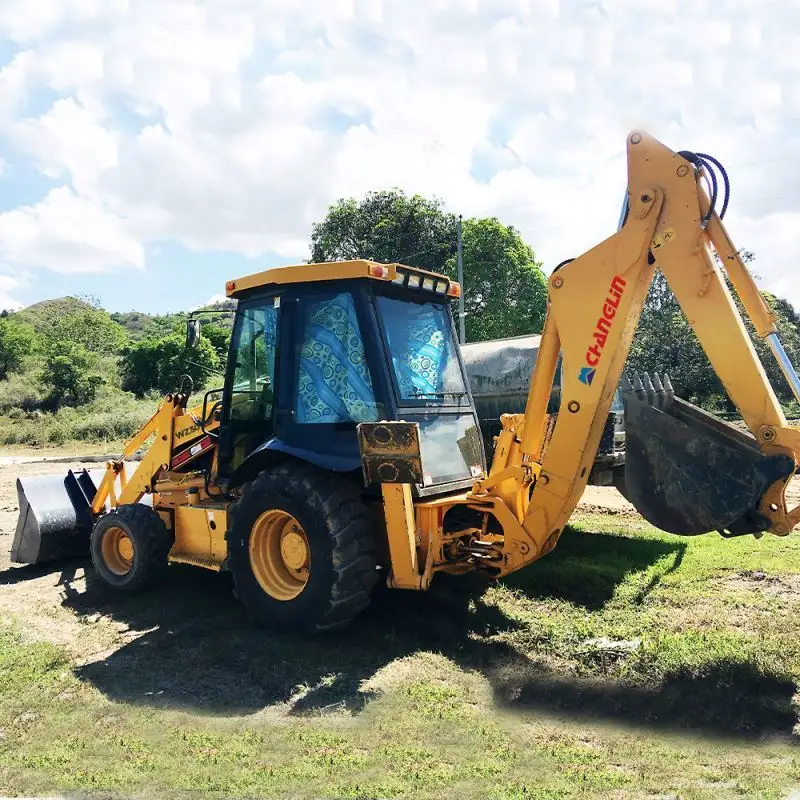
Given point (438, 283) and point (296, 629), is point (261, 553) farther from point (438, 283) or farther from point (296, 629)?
point (438, 283)

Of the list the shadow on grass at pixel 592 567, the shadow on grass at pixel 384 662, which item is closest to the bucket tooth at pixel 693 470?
the shadow on grass at pixel 384 662

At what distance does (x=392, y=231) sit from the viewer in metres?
28.7

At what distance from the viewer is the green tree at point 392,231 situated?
28625 mm

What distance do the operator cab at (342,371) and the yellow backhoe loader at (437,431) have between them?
0.6 inches

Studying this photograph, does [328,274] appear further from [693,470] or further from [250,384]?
[693,470]

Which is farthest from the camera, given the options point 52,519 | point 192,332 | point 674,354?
point 674,354

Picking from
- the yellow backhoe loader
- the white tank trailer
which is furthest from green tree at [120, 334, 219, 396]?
the yellow backhoe loader

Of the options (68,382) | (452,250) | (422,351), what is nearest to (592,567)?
(422,351)

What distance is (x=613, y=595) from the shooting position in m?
5.68

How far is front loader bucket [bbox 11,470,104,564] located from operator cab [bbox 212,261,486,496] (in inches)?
92.3

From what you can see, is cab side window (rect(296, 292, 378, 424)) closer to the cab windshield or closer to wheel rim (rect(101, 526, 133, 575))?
the cab windshield

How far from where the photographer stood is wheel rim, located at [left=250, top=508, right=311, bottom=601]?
17.1 ft

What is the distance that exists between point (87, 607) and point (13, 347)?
119 feet

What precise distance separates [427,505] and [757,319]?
2.38 metres
